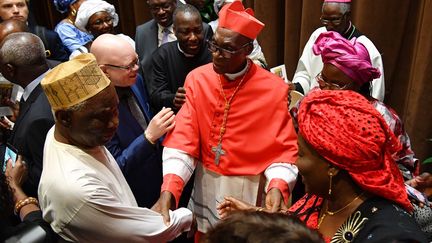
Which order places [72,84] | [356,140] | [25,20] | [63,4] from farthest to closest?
[63,4] → [25,20] → [72,84] → [356,140]

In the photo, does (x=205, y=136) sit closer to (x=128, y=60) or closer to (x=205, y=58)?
(x=128, y=60)

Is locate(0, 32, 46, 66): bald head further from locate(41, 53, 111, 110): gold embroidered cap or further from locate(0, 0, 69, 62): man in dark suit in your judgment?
locate(0, 0, 69, 62): man in dark suit

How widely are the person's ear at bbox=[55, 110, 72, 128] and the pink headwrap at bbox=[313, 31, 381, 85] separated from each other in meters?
1.22

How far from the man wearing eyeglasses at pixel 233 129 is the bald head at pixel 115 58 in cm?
33

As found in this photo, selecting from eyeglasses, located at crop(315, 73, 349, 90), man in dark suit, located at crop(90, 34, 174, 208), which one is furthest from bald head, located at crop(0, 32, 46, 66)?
eyeglasses, located at crop(315, 73, 349, 90)

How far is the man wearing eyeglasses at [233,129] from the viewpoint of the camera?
2.01 meters

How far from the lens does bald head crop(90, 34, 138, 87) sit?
218 cm

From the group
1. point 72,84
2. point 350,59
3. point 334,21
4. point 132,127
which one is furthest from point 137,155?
point 334,21

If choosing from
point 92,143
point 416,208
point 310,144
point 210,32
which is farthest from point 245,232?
point 210,32

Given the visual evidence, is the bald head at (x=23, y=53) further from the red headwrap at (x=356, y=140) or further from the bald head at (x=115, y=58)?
the red headwrap at (x=356, y=140)

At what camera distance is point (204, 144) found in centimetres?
213

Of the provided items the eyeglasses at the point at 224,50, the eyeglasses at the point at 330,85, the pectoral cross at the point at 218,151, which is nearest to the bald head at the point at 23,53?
the eyeglasses at the point at 224,50

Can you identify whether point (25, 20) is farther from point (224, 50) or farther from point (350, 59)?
point (350, 59)

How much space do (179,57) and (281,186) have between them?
1.22 m
